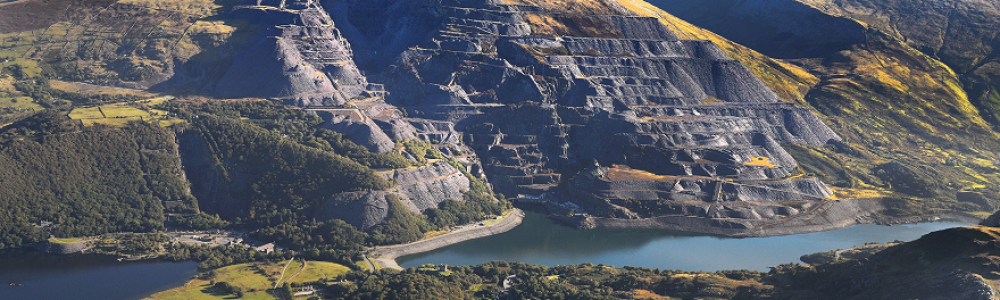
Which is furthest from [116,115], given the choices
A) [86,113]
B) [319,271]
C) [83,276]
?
[319,271]

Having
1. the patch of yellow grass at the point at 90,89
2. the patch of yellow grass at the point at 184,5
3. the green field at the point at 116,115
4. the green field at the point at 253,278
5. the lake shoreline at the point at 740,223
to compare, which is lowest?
the green field at the point at 253,278

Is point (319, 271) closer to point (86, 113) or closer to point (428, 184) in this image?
point (428, 184)

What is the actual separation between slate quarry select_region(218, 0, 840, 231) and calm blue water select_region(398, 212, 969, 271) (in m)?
6.49

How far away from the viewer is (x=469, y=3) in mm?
184000

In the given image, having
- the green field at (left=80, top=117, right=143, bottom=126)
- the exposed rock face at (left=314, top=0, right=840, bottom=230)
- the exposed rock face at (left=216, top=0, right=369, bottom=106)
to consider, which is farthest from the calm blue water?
the green field at (left=80, top=117, right=143, bottom=126)

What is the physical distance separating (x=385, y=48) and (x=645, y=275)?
93.6 meters

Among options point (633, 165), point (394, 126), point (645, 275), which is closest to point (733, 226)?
point (633, 165)

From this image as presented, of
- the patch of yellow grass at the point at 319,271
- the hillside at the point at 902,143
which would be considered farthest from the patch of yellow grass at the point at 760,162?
the patch of yellow grass at the point at 319,271

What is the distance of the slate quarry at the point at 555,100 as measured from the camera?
14288cm

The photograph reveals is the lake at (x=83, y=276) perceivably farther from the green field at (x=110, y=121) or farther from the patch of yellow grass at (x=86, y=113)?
the patch of yellow grass at (x=86, y=113)

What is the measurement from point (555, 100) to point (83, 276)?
90206 mm

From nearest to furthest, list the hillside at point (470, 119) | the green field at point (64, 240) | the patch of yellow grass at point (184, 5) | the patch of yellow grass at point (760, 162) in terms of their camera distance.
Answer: the green field at point (64, 240), the hillside at point (470, 119), the patch of yellow grass at point (760, 162), the patch of yellow grass at point (184, 5)

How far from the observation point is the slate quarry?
469 ft

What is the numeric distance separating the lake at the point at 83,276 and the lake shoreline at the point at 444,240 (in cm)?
2399
